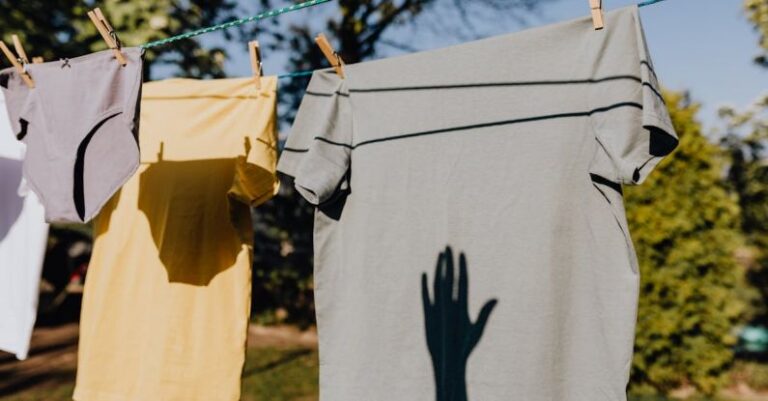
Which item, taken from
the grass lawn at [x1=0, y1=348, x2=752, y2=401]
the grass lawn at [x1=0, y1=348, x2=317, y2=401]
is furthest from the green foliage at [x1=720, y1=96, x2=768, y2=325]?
the grass lawn at [x1=0, y1=348, x2=317, y2=401]

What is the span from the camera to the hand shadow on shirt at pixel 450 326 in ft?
5.40

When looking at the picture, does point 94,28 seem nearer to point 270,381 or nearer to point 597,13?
point 597,13

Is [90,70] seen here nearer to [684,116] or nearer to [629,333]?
[629,333]

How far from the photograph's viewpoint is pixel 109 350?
84.8 inches

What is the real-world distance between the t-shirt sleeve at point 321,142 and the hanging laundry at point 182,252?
0.15m

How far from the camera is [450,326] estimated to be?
168 centimetres

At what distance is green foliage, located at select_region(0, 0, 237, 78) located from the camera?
10.8 feet

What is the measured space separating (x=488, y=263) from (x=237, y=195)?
3.19ft

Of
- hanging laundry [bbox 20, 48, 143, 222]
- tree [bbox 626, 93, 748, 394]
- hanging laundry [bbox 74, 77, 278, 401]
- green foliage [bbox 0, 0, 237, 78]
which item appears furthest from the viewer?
tree [bbox 626, 93, 748, 394]

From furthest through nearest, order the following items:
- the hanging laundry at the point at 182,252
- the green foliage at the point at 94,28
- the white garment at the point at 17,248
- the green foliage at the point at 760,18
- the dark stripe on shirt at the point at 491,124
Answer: the green foliage at the point at 760,18, the green foliage at the point at 94,28, the white garment at the point at 17,248, the hanging laundry at the point at 182,252, the dark stripe on shirt at the point at 491,124

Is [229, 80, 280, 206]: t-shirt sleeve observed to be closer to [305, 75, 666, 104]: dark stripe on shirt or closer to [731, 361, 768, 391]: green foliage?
[305, 75, 666, 104]: dark stripe on shirt

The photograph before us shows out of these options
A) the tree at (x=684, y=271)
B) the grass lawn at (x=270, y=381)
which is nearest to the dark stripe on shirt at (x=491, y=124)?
the grass lawn at (x=270, y=381)

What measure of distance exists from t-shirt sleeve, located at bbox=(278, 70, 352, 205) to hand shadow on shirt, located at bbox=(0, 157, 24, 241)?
1.30m

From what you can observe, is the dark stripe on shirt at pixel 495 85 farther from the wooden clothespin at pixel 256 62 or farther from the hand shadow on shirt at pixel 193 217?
the hand shadow on shirt at pixel 193 217
